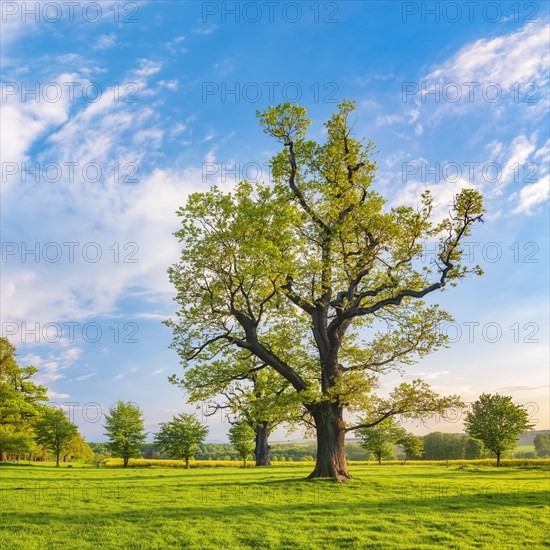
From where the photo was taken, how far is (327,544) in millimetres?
10711

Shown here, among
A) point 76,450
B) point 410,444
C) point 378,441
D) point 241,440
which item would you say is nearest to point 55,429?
point 241,440

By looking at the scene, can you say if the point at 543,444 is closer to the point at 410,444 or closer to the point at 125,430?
the point at 410,444

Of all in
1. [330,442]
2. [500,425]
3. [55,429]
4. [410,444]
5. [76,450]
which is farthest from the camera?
[76,450]

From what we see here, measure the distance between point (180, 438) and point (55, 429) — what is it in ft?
48.3

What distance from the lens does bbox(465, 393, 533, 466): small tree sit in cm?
5850

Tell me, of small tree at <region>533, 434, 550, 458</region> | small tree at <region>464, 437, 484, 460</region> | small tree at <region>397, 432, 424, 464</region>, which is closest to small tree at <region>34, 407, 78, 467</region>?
small tree at <region>397, 432, 424, 464</region>

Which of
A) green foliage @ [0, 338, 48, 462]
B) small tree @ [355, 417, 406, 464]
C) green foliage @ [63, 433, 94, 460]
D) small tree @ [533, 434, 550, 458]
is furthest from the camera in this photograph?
small tree @ [533, 434, 550, 458]

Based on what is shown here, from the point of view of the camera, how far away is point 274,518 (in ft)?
44.8

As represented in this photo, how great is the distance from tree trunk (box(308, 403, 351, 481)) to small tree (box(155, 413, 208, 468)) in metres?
35.7

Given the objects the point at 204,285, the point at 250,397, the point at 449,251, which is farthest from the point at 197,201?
the point at 449,251

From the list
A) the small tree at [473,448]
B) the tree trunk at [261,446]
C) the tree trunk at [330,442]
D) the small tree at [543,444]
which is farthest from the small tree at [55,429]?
the small tree at [543,444]

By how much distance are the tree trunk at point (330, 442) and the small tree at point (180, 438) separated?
117 ft

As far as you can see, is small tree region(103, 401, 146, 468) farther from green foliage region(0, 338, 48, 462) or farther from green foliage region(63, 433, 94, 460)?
green foliage region(63, 433, 94, 460)

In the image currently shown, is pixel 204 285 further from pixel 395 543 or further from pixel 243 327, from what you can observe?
pixel 395 543
